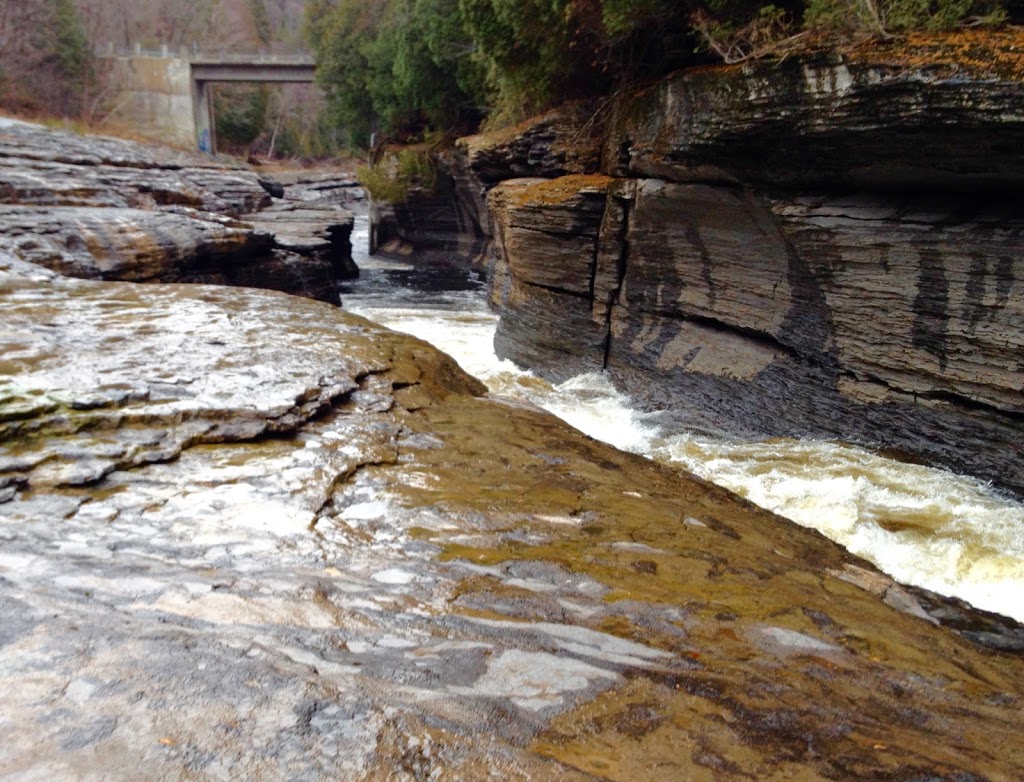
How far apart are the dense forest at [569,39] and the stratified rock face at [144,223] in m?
4.65

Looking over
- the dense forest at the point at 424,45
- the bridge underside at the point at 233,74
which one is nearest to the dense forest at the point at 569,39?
the dense forest at the point at 424,45

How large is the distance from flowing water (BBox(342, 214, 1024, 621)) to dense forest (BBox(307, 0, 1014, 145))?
3.53m

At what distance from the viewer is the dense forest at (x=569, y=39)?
6305 mm

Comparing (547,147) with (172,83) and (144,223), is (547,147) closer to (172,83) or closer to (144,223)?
(144,223)

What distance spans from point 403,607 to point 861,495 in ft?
14.5

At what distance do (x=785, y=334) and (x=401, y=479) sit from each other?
506 cm

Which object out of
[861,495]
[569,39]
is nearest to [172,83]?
[569,39]

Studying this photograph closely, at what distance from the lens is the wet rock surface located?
1906 millimetres

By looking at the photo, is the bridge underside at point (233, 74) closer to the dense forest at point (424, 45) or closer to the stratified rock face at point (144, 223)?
the dense forest at point (424, 45)

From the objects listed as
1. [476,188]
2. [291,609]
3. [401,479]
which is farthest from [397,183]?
[291,609]

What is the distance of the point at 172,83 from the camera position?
1507 inches

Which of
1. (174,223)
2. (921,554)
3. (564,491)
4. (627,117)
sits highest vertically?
(627,117)

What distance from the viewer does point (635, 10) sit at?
8.46 meters

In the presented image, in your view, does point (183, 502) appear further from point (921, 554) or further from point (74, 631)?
point (921, 554)
